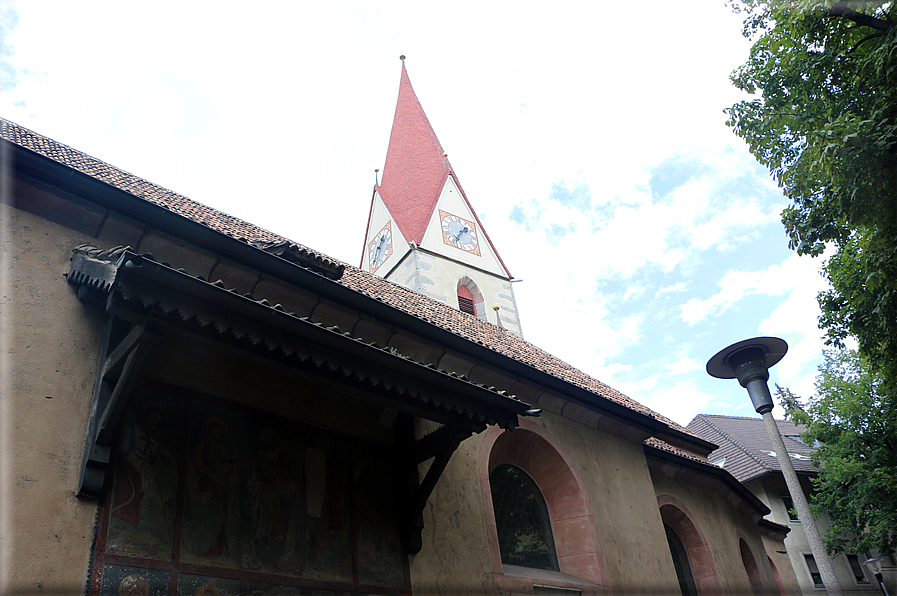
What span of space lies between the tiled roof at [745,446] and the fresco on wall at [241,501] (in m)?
22.2

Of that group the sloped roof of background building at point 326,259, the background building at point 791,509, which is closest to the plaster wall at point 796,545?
the background building at point 791,509

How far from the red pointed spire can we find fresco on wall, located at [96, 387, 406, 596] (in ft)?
71.4

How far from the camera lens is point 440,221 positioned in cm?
2969

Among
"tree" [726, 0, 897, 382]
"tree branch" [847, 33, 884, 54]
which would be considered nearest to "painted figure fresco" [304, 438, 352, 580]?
"tree" [726, 0, 897, 382]

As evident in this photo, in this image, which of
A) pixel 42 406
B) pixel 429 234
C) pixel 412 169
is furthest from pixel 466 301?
pixel 42 406

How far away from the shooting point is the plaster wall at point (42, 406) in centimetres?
437

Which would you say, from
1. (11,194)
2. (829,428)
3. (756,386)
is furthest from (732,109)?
(829,428)

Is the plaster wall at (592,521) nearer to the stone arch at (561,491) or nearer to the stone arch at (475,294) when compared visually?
the stone arch at (561,491)

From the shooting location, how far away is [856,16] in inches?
262

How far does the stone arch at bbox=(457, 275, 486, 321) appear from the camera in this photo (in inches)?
1104

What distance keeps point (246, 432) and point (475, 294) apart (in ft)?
75.5

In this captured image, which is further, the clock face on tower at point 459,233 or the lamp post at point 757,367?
the clock face on tower at point 459,233

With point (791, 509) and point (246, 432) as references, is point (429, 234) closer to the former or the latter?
point (791, 509)

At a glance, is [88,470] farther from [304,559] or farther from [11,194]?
[11,194]
